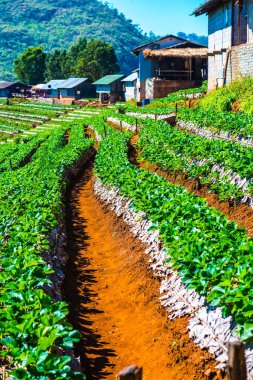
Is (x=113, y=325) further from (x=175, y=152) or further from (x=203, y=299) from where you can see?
(x=175, y=152)

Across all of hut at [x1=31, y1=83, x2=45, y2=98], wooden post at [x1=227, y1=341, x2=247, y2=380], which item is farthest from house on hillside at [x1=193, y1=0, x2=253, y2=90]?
hut at [x1=31, y1=83, x2=45, y2=98]

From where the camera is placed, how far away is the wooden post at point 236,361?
4309 mm

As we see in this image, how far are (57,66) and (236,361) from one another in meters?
126

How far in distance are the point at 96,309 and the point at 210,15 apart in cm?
3451

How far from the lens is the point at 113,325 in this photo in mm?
9531

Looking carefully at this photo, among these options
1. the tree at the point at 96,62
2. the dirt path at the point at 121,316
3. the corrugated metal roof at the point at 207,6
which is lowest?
the dirt path at the point at 121,316

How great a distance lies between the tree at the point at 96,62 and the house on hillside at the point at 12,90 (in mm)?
15241

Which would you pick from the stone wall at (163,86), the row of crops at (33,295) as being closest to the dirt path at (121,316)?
the row of crops at (33,295)

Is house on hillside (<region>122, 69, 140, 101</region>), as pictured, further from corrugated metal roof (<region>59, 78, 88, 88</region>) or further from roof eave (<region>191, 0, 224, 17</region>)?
roof eave (<region>191, 0, 224, 17</region>)

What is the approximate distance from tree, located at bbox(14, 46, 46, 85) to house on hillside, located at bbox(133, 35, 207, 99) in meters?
68.0

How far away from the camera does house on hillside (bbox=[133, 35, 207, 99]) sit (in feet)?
191

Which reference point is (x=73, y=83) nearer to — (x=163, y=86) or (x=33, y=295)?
(x=163, y=86)

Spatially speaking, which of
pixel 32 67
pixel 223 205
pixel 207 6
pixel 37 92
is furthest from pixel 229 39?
pixel 32 67

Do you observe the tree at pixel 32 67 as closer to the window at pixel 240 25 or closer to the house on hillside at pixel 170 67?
the house on hillside at pixel 170 67
